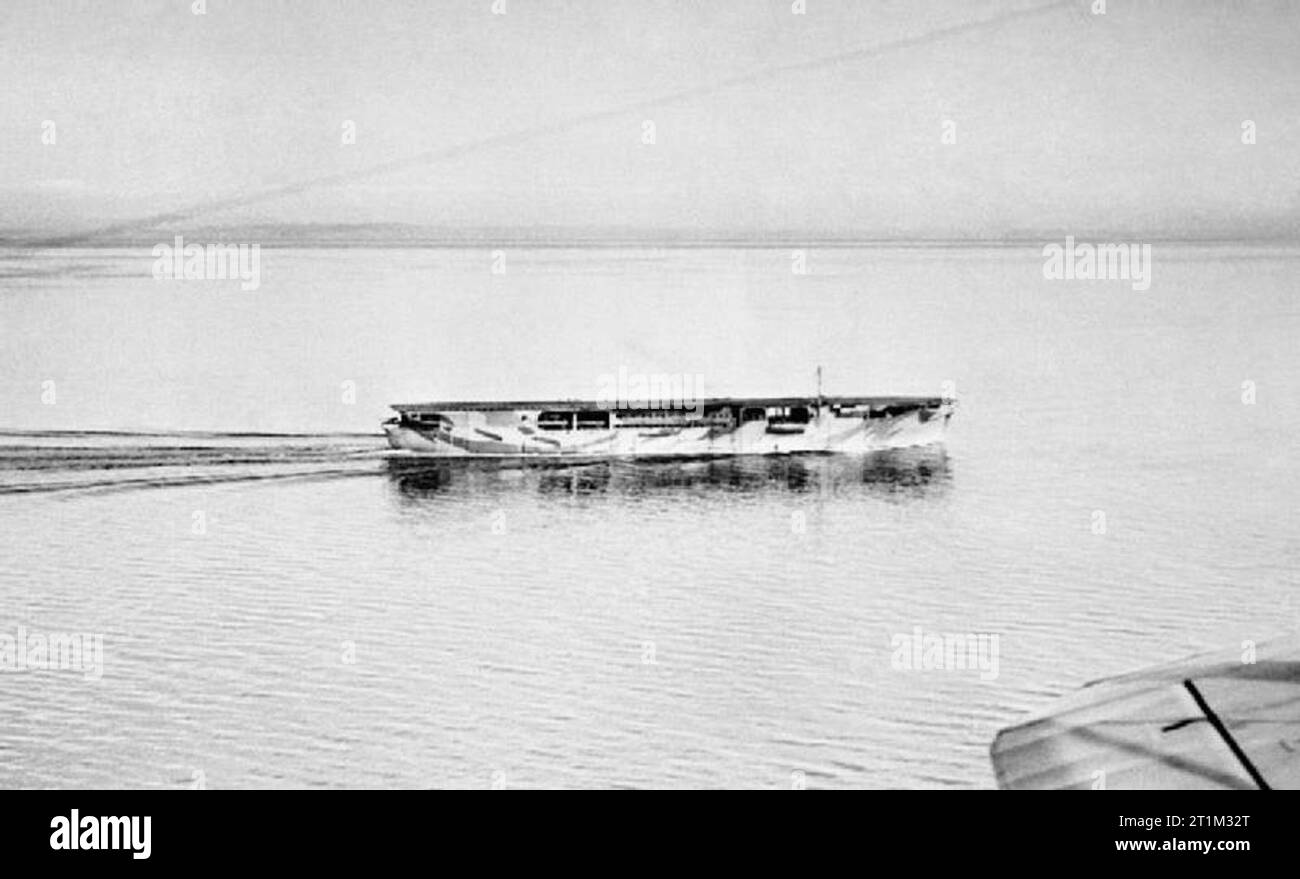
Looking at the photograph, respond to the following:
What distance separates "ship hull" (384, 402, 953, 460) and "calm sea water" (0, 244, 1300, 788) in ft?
0.17

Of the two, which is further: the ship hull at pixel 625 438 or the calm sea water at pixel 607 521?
the ship hull at pixel 625 438

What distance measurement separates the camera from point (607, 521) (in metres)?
3.87

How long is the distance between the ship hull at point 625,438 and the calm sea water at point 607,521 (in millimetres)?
53

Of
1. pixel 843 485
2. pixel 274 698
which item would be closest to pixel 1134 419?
pixel 843 485

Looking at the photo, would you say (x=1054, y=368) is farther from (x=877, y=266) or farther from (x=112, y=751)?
(x=112, y=751)

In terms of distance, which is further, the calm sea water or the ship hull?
the ship hull

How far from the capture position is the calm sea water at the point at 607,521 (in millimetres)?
3578

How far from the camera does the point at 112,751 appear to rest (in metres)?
3.52

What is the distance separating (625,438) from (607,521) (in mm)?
220

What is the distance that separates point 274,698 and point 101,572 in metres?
0.52

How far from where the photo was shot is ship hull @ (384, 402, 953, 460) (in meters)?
3.95

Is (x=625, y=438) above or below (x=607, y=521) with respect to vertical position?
above

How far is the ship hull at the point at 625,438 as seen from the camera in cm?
395
